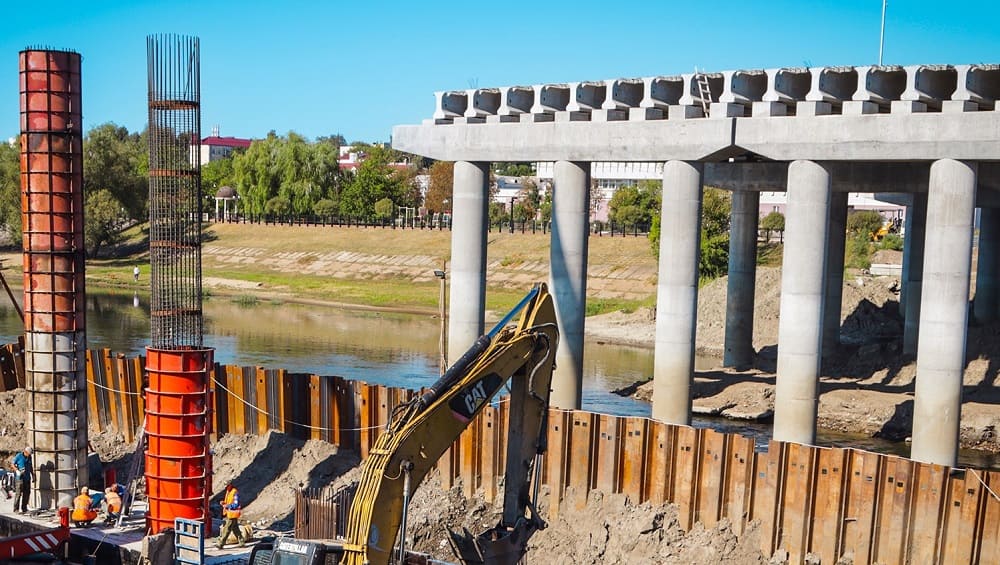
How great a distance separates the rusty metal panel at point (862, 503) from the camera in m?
20.1

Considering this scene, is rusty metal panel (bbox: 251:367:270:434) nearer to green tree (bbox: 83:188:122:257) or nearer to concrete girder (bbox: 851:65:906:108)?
concrete girder (bbox: 851:65:906:108)

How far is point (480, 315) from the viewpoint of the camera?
36.0 metres

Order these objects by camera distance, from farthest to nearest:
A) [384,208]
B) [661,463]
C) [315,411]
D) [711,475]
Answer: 1. [384,208]
2. [315,411]
3. [661,463]
4. [711,475]

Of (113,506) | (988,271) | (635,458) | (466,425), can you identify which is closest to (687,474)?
(635,458)

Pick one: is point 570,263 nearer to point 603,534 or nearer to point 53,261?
point 603,534

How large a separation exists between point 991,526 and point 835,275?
28.7 metres

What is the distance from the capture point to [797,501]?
68.1 ft

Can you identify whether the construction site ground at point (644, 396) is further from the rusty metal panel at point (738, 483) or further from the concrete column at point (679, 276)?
the concrete column at point (679, 276)

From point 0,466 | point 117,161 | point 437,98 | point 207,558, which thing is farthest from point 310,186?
point 207,558

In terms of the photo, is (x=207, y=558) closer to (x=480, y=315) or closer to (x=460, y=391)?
(x=460, y=391)

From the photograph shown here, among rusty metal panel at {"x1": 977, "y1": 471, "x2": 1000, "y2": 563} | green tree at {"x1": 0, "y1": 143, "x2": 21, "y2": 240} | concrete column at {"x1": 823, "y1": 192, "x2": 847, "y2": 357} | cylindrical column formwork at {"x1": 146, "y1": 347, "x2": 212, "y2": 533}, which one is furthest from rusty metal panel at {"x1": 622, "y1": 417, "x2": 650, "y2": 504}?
green tree at {"x1": 0, "y1": 143, "x2": 21, "y2": 240}

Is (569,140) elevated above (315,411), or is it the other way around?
(569,140)

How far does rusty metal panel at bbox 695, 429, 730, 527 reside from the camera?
21.5 meters

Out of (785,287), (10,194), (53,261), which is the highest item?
(10,194)
